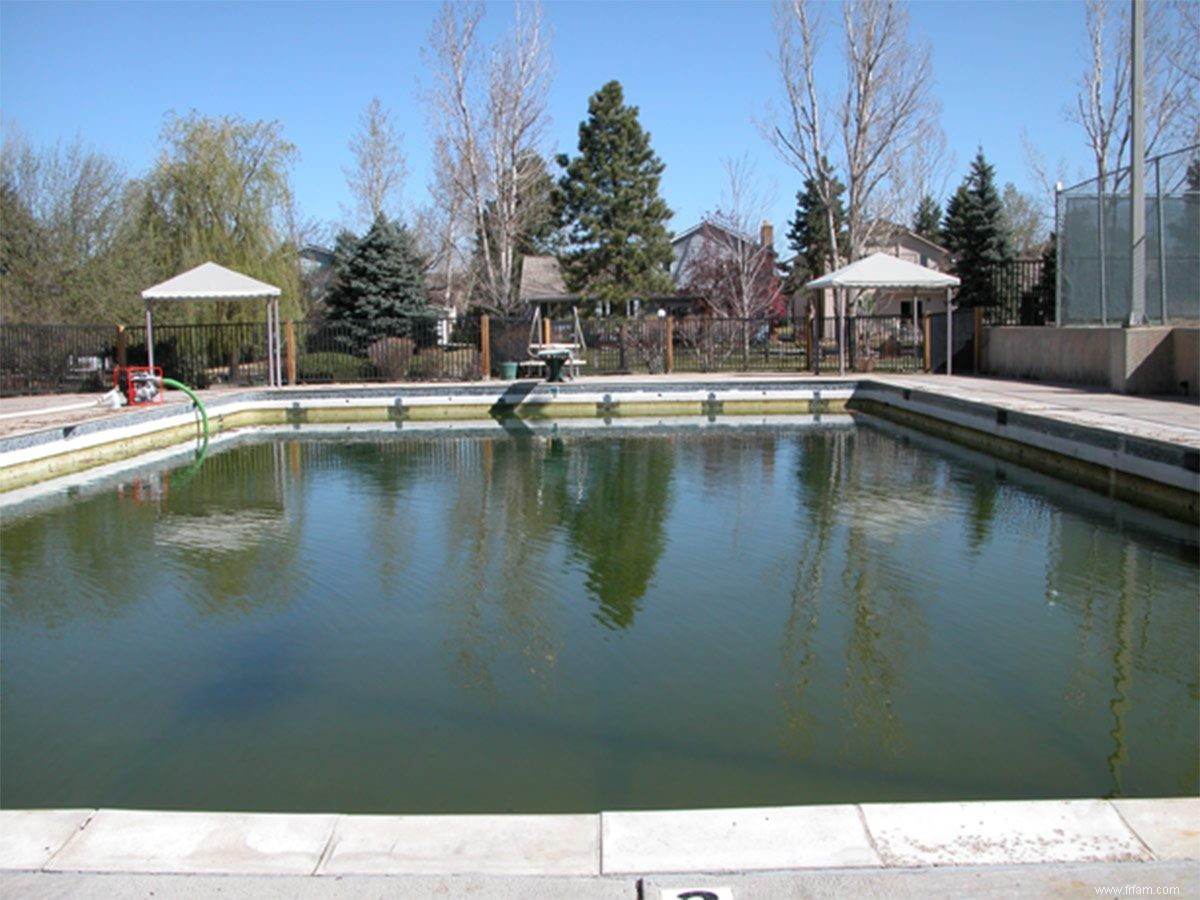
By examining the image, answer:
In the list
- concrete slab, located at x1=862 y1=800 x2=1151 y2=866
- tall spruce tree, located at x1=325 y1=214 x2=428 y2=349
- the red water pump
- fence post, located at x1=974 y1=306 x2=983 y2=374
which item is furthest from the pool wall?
concrete slab, located at x1=862 y1=800 x2=1151 y2=866

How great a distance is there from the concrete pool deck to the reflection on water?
2.30 feet

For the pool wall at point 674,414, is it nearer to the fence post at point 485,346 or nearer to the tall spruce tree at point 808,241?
the fence post at point 485,346

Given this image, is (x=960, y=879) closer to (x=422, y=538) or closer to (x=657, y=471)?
(x=422, y=538)

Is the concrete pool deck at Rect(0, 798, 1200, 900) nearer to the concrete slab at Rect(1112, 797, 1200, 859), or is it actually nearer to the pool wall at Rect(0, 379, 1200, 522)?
the concrete slab at Rect(1112, 797, 1200, 859)

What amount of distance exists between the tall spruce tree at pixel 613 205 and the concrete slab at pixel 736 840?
30.7 m

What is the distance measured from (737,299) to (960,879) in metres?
32.6

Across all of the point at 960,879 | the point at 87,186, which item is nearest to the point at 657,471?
the point at 960,879

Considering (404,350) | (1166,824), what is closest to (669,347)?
(404,350)

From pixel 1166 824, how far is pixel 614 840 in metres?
1.64

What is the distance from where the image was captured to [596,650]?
5711mm

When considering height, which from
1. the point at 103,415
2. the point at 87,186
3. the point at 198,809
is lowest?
the point at 198,809

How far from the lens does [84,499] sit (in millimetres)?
11078

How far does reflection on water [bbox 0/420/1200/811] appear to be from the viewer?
13.6 feet

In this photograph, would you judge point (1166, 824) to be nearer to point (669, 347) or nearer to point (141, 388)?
point (141, 388)
